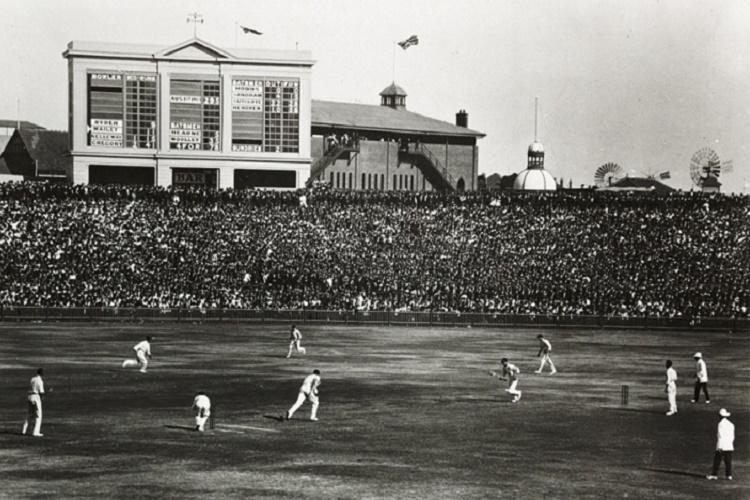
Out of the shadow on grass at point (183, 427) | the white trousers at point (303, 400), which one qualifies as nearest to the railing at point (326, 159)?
the white trousers at point (303, 400)

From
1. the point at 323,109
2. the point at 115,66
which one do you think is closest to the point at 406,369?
the point at 115,66

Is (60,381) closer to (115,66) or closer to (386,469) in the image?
(386,469)

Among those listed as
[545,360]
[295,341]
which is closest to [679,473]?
[545,360]

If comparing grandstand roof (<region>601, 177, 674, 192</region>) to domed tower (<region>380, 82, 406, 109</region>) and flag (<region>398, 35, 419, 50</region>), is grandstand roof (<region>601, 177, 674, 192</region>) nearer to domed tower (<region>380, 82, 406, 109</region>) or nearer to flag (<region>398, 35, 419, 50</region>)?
domed tower (<region>380, 82, 406, 109</region>)

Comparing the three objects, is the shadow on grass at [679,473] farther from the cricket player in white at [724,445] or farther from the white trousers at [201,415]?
the white trousers at [201,415]

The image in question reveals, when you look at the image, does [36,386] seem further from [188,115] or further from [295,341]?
[188,115]

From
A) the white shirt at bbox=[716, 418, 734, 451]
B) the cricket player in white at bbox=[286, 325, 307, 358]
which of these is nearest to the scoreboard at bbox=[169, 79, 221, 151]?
the cricket player in white at bbox=[286, 325, 307, 358]
